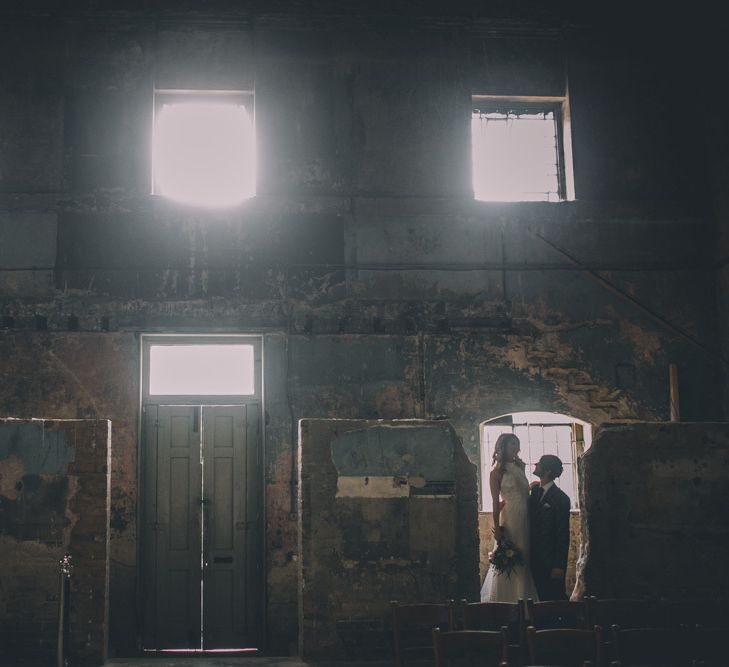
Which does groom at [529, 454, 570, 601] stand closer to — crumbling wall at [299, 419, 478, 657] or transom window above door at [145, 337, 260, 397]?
crumbling wall at [299, 419, 478, 657]

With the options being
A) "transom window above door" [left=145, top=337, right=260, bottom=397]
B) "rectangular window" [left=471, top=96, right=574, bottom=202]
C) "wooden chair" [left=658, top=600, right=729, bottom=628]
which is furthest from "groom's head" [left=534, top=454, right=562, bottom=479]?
"rectangular window" [left=471, top=96, right=574, bottom=202]

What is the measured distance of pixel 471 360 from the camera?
32.2 feet

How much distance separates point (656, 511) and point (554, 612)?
202 cm

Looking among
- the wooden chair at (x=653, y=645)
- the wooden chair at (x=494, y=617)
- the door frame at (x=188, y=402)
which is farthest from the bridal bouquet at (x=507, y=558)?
the door frame at (x=188, y=402)

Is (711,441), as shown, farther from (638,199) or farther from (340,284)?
(340,284)

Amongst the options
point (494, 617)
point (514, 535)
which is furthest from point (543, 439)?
point (494, 617)

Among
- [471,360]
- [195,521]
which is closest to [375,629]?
[195,521]

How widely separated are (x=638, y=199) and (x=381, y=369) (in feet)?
11.6

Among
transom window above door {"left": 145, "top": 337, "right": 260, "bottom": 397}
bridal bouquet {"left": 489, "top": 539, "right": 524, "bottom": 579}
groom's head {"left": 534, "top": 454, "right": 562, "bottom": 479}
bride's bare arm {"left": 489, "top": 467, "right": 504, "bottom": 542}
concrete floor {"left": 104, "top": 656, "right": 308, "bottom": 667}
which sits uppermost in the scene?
transom window above door {"left": 145, "top": 337, "right": 260, "bottom": 397}

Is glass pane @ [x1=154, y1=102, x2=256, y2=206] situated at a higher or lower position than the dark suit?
higher

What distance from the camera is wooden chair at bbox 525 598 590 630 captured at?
6.73 metres

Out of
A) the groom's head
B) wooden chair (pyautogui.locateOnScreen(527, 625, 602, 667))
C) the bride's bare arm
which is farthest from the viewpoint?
the bride's bare arm

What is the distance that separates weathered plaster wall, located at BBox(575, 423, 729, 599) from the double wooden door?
3387 millimetres

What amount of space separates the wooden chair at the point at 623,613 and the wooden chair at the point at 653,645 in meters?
0.71
